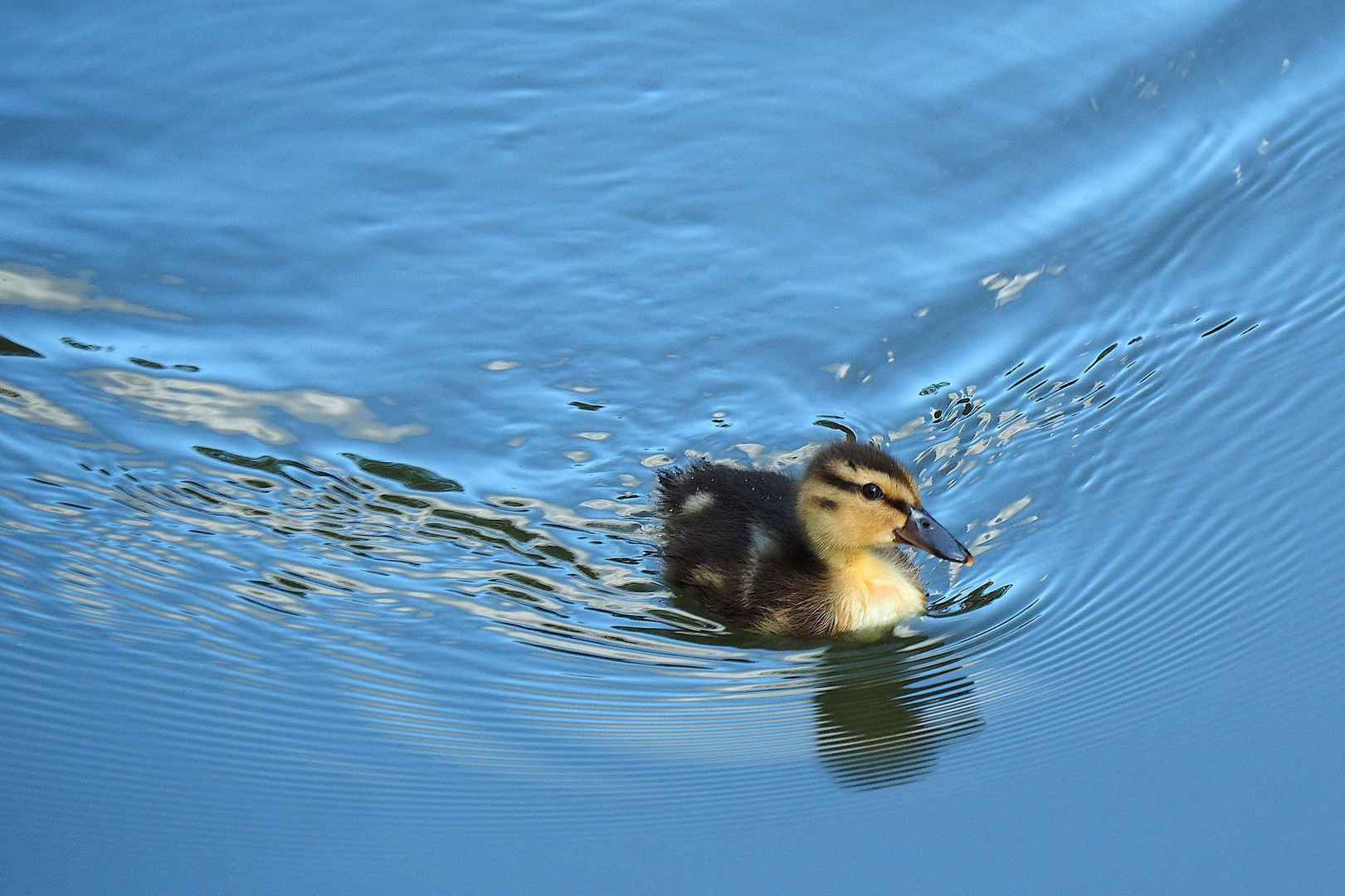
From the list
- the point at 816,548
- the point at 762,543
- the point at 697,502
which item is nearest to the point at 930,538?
the point at 816,548

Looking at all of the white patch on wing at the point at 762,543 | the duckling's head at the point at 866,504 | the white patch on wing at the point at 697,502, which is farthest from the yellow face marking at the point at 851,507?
the white patch on wing at the point at 697,502

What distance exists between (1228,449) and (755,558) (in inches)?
61.1

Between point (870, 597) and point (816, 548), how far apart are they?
9.7 inches

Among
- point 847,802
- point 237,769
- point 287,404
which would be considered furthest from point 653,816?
point 287,404

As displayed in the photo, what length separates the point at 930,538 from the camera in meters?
4.77

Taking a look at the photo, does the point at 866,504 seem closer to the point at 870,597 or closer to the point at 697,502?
the point at 870,597

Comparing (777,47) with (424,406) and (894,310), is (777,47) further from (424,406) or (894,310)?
(424,406)

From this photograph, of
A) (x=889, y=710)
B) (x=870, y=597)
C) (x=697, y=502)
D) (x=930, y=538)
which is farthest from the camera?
(x=697, y=502)

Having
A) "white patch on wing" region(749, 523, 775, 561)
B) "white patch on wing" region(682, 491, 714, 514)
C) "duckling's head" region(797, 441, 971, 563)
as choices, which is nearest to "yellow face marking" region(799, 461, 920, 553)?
"duckling's head" region(797, 441, 971, 563)

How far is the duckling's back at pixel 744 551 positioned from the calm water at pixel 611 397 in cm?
10

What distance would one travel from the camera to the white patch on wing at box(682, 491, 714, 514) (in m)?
5.11

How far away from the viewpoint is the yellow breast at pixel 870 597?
15.9 feet

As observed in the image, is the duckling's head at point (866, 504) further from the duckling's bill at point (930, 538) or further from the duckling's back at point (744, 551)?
the duckling's back at point (744, 551)

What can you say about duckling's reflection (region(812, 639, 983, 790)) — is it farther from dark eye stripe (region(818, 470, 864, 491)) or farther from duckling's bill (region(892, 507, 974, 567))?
dark eye stripe (region(818, 470, 864, 491))
